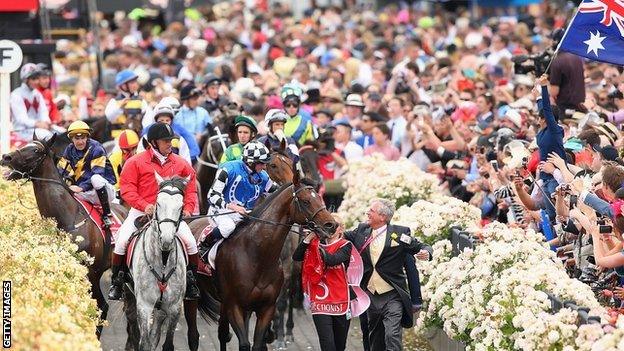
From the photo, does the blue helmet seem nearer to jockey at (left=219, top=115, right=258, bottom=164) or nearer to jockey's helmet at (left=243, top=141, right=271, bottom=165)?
jockey at (left=219, top=115, right=258, bottom=164)

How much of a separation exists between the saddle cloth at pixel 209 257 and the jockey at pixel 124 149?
3224 mm

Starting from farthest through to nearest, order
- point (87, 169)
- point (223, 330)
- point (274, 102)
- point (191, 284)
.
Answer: point (274, 102) → point (87, 169) → point (223, 330) → point (191, 284)

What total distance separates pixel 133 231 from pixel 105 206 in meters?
1.77

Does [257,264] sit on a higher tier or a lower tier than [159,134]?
lower

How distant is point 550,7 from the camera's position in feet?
124

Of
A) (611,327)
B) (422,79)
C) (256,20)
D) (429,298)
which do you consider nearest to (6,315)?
(611,327)

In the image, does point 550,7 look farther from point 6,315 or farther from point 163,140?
point 6,315

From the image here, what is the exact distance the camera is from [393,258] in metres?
14.5

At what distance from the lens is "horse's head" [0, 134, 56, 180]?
15522 millimetres

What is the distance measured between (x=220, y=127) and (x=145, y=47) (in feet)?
54.6

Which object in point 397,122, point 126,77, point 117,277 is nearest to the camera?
point 117,277

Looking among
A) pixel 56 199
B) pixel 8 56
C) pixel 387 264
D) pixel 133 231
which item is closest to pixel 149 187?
pixel 133 231

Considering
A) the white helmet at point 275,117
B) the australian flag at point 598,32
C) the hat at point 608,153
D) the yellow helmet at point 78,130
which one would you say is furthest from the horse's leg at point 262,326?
the white helmet at point 275,117

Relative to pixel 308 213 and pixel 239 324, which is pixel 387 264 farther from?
pixel 239 324
